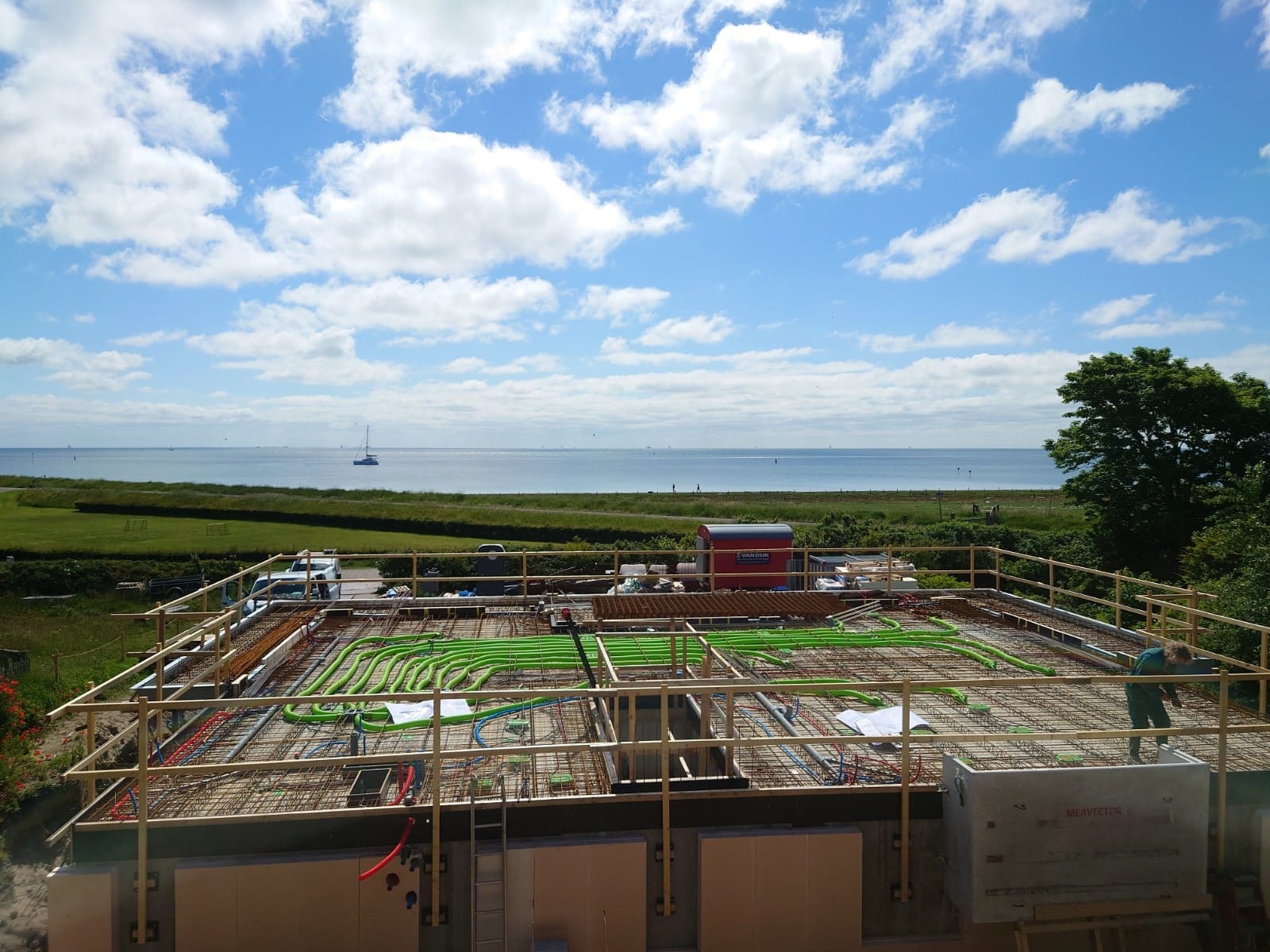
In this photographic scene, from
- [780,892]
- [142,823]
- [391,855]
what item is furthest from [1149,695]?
[142,823]

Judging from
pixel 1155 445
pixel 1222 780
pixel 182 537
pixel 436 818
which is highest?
pixel 1155 445

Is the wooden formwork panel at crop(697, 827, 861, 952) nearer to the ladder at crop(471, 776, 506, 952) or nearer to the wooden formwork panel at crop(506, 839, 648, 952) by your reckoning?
the wooden formwork panel at crop(506, 839, 648, 952)

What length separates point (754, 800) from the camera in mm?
7230

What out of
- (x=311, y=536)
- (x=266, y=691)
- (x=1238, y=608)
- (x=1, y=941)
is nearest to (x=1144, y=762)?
(x=1238, y=608)

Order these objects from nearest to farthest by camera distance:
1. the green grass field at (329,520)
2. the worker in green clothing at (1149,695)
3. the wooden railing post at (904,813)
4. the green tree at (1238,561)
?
the wooden railing post at (904,813) → the worker in green clothing at (1149,695) → the green tree at (1238,561) → the green grass field at (329,520)

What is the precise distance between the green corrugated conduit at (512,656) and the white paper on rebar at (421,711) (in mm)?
94

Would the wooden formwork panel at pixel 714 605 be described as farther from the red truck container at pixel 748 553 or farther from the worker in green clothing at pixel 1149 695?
the worker in green clothing at pixel 1149 695

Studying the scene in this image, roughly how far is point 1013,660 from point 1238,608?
631 cm

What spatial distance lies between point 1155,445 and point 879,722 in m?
29.1

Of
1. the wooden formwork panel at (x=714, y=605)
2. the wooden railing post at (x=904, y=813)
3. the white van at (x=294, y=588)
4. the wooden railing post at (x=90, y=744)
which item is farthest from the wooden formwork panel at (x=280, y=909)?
the white van at (x=294, y=588)

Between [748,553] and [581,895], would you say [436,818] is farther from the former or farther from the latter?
[748,553]

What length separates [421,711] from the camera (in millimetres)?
9680

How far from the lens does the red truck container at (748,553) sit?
20.2 m

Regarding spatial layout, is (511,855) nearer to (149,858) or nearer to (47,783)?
(149,858)
